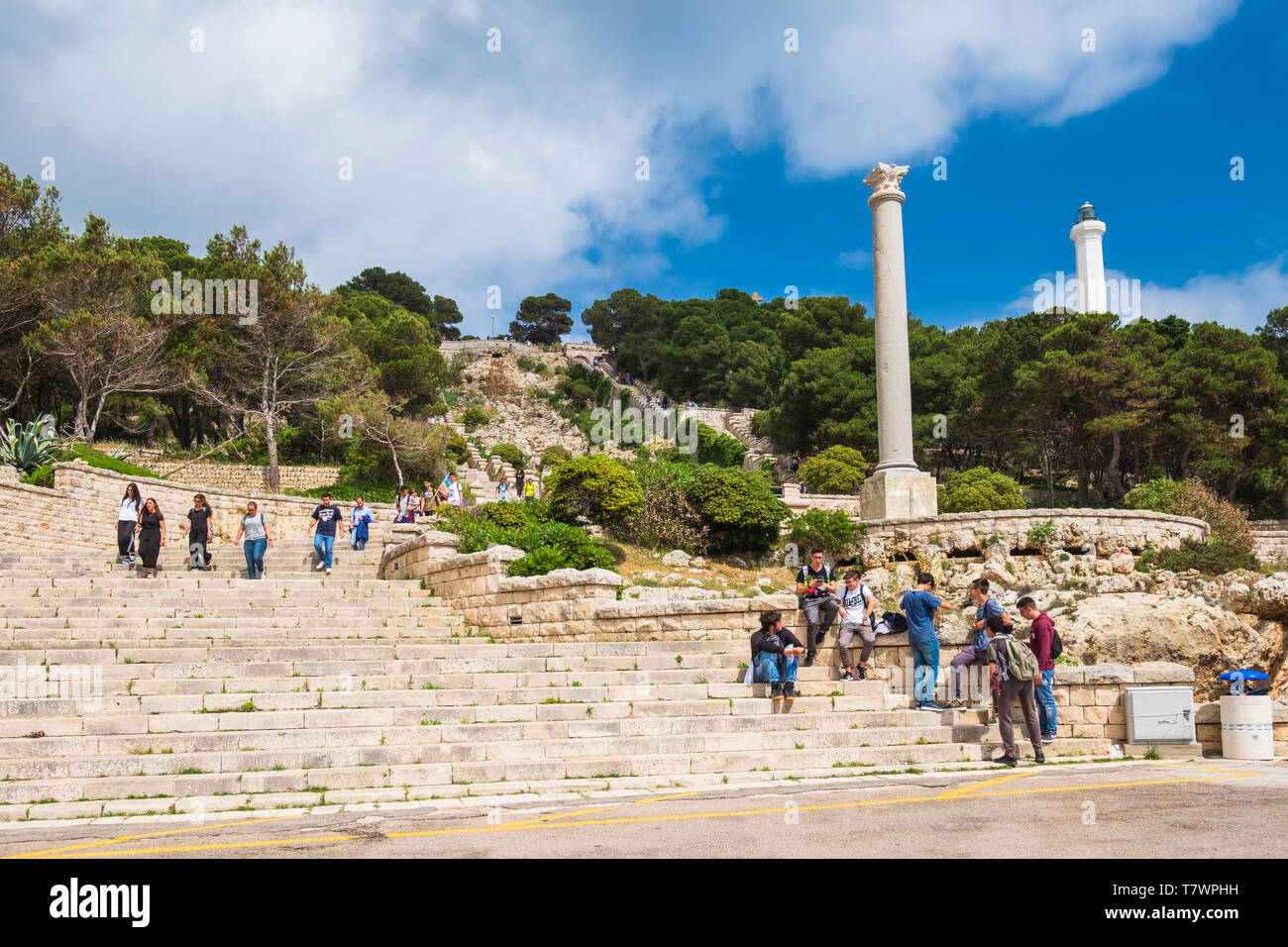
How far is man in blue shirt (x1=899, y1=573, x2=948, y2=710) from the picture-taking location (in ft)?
32.6

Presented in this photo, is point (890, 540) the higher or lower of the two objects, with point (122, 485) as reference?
lower

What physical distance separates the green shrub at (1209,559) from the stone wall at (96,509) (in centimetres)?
1856

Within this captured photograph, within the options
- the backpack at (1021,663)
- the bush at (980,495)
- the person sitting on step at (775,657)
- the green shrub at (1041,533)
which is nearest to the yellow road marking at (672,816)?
the backpack at (1021,663)

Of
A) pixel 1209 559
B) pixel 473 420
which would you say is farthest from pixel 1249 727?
pixel 473 420

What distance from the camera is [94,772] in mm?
7156

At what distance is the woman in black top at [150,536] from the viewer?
49.6 ft

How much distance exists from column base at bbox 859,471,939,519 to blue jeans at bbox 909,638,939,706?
1214 centimetres

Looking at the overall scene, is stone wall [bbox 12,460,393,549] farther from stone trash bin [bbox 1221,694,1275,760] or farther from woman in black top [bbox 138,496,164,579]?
stone trash bin [bbox 1221,694,1275,760]

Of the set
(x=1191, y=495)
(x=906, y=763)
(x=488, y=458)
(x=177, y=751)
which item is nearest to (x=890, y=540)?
(x=1191, y=495)

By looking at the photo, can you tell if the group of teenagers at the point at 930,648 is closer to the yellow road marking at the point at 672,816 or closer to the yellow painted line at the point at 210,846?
the yellow road marking at the point at 672,816

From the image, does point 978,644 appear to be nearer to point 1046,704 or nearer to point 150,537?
point 1046,704
